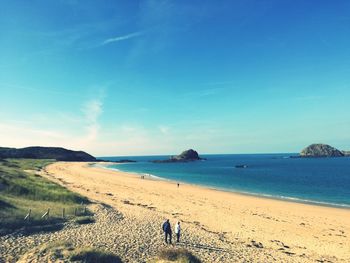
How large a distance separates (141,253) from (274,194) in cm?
3775

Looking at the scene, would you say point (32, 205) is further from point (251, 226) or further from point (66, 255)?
point (251, 226)

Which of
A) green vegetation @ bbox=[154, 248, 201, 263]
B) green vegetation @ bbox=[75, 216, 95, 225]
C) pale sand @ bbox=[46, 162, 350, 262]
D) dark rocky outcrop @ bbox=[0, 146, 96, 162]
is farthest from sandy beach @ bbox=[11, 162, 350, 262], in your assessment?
dark rocky outcrop @ bbox=[0, 146, 96, 162]

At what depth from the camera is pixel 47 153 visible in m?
169

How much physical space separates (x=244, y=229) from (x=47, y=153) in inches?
6607

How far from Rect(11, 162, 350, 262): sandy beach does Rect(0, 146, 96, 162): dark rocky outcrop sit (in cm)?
13325

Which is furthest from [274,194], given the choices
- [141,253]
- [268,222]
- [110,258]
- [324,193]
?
[110,258]

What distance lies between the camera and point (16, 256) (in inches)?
601

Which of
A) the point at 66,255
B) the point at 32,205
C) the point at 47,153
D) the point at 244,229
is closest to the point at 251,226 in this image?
the point at 244,229

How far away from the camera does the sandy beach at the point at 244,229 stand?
737 inches

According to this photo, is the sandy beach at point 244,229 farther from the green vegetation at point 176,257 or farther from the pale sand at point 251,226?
the green vegetation at point 176,257

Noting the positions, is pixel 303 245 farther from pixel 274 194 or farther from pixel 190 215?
pixel 274 194

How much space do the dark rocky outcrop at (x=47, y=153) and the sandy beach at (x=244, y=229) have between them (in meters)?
133

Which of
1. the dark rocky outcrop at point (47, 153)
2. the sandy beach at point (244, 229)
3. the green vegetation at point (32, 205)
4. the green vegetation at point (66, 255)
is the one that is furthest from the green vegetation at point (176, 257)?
the dark rocky outcrop at point (47, 153)

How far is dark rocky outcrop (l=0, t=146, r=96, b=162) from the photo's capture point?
5822 inches
